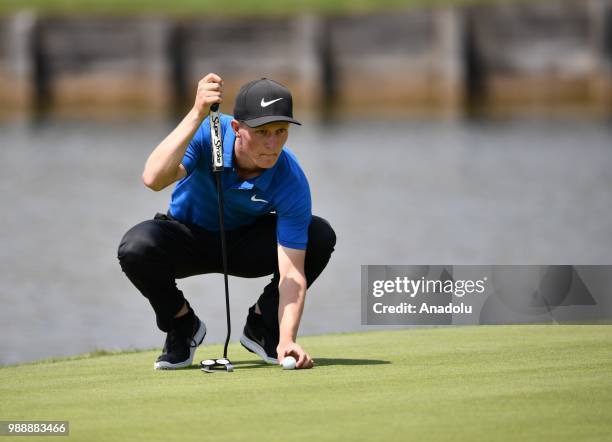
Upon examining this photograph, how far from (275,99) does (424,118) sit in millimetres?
37789

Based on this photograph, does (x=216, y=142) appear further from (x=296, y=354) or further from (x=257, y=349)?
(x=257, y=349)

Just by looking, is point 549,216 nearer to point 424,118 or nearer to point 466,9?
point 424,118

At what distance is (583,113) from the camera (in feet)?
145

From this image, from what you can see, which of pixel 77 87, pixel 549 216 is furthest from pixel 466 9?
pixel 549 216

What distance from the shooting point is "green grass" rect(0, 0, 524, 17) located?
48.5 m

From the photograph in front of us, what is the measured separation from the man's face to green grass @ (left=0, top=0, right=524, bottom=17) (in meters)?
41.8

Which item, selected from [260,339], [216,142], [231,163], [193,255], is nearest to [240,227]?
[193,255]

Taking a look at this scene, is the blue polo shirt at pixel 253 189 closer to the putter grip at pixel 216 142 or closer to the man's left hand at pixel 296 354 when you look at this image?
the putter grip at pixel 216 142

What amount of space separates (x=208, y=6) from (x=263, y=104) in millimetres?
44911

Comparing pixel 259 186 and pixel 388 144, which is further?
pixel 388 144

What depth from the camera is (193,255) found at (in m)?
7.18

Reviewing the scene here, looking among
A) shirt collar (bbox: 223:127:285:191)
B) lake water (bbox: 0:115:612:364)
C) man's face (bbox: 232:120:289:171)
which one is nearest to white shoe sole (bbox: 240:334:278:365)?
shirt collar (bbox: 223:127:285:191)

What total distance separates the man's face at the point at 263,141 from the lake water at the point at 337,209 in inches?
187

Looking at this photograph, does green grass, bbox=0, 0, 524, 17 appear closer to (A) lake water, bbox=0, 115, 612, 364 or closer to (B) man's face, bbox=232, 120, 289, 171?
(A) lake water, bbox=0, 115, 612, 364
